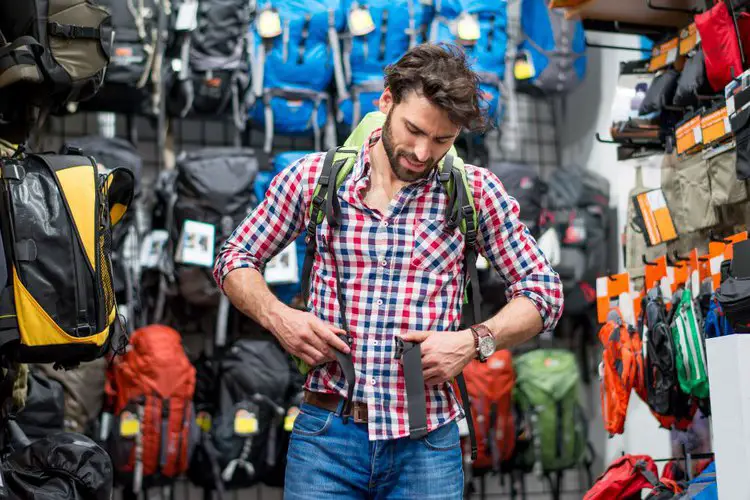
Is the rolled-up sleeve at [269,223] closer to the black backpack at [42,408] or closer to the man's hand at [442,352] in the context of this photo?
the man's hand at [442,352]

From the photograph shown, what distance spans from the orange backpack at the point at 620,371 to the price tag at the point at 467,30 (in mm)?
1863

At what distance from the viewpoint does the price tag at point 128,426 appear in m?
4.81

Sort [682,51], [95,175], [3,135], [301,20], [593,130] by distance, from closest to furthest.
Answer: [95,175], [3,135], [682,51], [301,20], [593,130]

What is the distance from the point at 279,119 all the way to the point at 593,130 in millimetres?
2026

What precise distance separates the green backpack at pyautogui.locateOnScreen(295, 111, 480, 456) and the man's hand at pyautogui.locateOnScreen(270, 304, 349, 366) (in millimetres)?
30

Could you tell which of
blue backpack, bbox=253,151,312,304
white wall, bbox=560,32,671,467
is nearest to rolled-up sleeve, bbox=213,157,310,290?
blue backpack, bbox=253,151,312,304

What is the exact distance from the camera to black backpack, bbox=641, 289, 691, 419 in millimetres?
3914

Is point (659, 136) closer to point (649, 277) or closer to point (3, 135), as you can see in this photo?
point (649, 277)

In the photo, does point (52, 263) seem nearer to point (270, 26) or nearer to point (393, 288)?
point (393, 288)

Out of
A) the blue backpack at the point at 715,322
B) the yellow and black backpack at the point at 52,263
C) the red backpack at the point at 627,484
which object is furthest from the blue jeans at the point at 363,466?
the red backpack at the point at 627,484

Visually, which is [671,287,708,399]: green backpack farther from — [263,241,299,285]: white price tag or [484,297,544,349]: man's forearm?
[263,241,299,285]: white price tag

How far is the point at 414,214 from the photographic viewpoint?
2141mm

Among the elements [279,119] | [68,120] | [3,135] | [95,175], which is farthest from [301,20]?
[95,175]

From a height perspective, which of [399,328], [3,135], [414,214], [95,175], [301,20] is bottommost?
[399,328]
